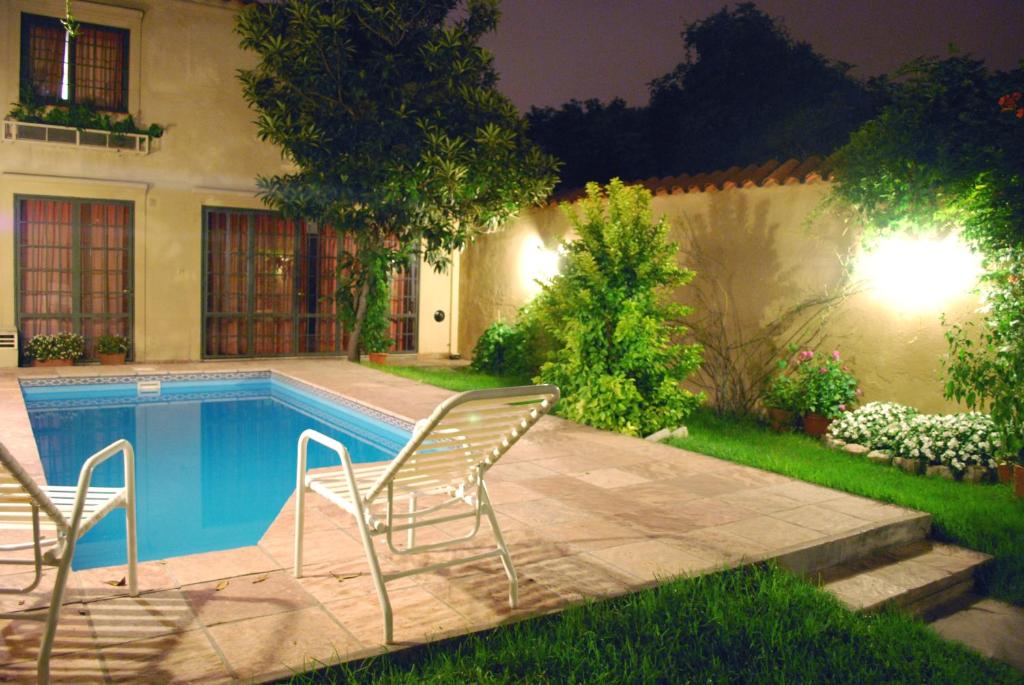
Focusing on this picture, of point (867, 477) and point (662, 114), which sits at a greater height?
point (662, 114)

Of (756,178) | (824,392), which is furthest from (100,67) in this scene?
(824,392)

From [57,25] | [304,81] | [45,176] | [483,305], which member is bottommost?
[483,305]

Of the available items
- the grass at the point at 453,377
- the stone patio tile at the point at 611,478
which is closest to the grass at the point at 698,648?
the stone patio tile at the point at 611,478

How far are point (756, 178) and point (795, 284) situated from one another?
124cm

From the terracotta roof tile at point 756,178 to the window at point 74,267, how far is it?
7.28 metres

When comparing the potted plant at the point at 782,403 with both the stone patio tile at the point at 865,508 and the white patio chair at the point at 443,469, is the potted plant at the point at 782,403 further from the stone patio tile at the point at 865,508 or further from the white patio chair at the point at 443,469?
the white patio chair at the point at 443,469

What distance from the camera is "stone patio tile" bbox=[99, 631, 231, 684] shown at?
2.71 m

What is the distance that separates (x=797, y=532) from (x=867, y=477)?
1905 millimetres

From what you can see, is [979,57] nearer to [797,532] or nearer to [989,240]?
[989,240]

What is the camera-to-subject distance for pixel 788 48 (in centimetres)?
1869

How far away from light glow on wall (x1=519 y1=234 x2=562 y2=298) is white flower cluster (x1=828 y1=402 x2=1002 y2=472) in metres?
5.62

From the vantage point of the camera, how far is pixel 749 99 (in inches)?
723

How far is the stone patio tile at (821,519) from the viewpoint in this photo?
4.61 meters

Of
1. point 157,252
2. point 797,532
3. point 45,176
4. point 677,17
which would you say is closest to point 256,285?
point 157,252
